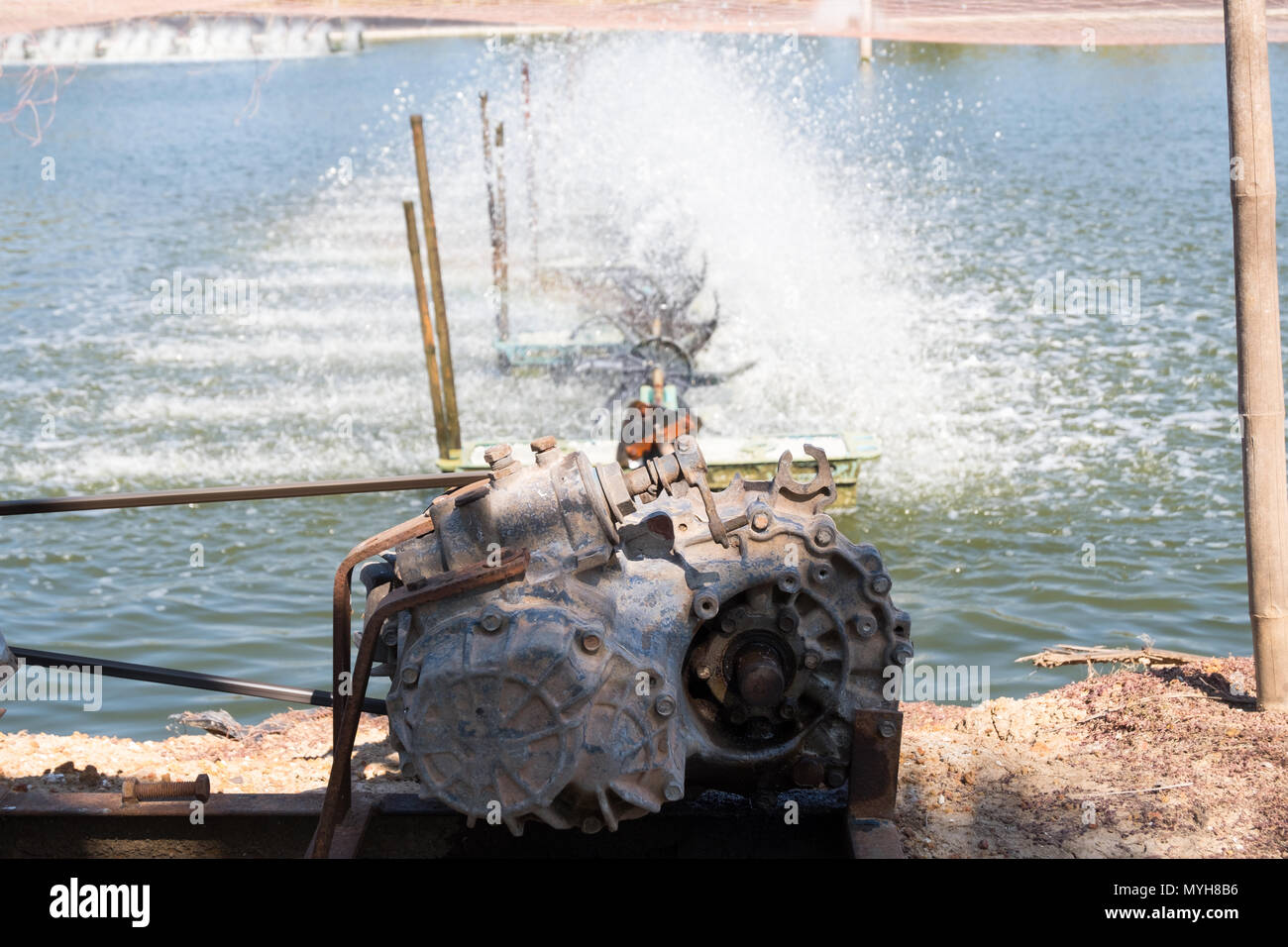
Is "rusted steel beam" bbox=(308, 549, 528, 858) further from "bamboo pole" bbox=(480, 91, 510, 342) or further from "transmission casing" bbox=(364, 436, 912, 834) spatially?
"bamboo pole" bbox=(480, 91, 510, 342)

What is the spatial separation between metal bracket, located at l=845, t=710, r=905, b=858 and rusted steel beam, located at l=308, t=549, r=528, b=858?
115 centimetres

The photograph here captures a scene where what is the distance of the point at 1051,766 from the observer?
5113 millimetres

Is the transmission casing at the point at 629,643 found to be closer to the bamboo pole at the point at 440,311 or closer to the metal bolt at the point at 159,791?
the metal bolt at the point at 159,791

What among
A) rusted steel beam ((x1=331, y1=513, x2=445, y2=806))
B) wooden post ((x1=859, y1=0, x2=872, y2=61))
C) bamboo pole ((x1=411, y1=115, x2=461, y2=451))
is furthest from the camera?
wooden post ((x1=859, y1=0, x2=872, y2=61))

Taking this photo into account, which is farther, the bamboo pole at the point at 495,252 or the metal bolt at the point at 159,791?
the bamboo pole at the point at 495,252

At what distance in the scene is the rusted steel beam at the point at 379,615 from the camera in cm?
363

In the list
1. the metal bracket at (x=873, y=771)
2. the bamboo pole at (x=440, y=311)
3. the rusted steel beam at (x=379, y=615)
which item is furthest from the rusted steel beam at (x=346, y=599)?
the bamboo pole at (x=440, y=311)

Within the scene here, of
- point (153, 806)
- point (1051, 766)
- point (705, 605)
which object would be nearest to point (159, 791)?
point (153, 806)

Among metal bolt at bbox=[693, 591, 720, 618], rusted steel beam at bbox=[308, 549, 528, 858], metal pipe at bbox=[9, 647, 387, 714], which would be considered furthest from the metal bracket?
metal pipe at bbox=[9, 647, 387, 714]

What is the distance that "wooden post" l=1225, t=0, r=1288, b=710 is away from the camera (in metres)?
5.18

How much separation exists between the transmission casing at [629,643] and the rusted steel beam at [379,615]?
80 mm

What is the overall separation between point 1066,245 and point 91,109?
86.1 ft

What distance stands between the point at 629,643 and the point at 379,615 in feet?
2.18

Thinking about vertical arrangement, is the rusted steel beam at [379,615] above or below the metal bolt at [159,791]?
above
